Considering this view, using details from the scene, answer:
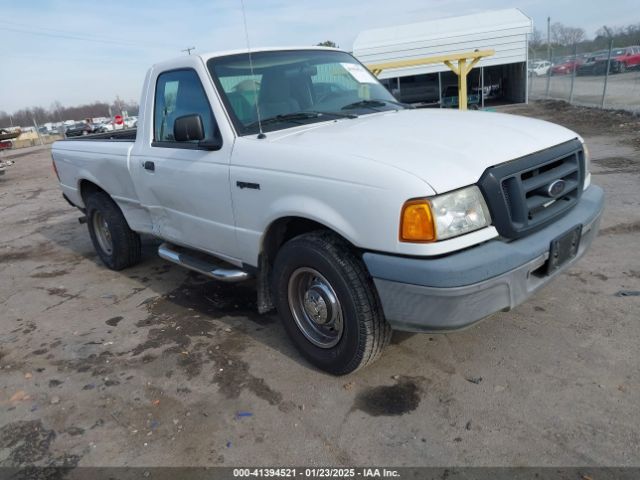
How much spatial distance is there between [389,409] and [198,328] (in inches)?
72.2

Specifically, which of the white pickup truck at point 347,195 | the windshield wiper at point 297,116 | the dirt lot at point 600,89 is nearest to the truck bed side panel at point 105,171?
the white pickup truck at point 347,195

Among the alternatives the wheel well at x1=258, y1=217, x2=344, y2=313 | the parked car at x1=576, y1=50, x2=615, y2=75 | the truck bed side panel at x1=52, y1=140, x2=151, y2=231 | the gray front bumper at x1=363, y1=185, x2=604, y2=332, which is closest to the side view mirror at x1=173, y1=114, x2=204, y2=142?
the wheel well at x1=258, y1=217, x2=344, y2=313

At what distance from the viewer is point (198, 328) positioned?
402 centimetres

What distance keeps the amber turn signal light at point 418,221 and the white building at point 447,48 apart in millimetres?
20402

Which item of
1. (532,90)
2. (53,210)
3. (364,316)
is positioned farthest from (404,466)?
(532,90)

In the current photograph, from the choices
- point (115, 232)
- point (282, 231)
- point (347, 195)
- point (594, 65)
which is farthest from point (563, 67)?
point (347, 195)

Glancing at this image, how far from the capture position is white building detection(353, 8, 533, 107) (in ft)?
73.9

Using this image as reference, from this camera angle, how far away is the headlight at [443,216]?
2412mm

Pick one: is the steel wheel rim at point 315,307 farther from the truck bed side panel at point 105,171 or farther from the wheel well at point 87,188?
the wheel well at point 87,188

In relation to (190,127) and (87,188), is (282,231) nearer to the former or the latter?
(190,127)

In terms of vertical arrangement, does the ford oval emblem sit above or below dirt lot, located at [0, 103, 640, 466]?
above

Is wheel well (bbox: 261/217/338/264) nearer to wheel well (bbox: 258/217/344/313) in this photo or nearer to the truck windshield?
wheel well (bbox: 258/217/344/313)

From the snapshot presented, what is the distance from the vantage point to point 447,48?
2305cm

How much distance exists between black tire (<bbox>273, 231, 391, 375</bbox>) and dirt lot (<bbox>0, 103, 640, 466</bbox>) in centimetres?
21
